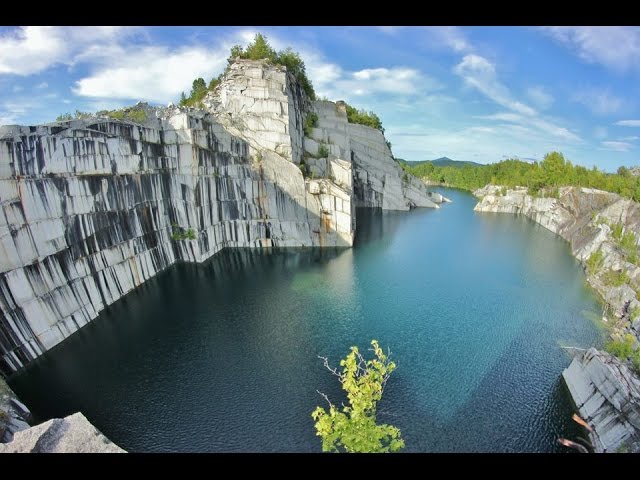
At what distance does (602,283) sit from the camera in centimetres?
3900

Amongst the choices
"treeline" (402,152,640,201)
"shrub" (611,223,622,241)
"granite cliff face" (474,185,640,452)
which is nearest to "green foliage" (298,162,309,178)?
"granite cliff face" (474,185,640,452)

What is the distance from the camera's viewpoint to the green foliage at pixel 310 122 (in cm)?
6303

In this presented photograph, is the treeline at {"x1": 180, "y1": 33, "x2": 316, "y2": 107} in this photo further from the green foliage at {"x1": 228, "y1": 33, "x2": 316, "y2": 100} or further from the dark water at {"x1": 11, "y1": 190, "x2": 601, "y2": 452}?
the dark water at {"x1": 11, "y1": 190, "x2": 601, "y2": 452}

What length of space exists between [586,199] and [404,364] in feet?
176

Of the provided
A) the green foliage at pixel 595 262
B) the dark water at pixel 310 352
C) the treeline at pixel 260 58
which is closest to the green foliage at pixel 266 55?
the treeline at pixel 260 58

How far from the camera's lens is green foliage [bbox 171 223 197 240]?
4441cm

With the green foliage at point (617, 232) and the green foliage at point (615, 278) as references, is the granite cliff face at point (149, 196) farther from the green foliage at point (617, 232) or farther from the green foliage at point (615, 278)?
the green foliage at point (617, 232)

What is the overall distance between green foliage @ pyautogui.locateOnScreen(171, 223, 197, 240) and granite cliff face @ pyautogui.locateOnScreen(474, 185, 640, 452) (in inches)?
1416

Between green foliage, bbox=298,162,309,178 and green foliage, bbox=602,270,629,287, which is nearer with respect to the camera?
green foliage, bbox=602,270,629,287

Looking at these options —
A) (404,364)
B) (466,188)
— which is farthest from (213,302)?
(466,188)

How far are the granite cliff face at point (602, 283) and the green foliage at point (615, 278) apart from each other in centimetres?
10
